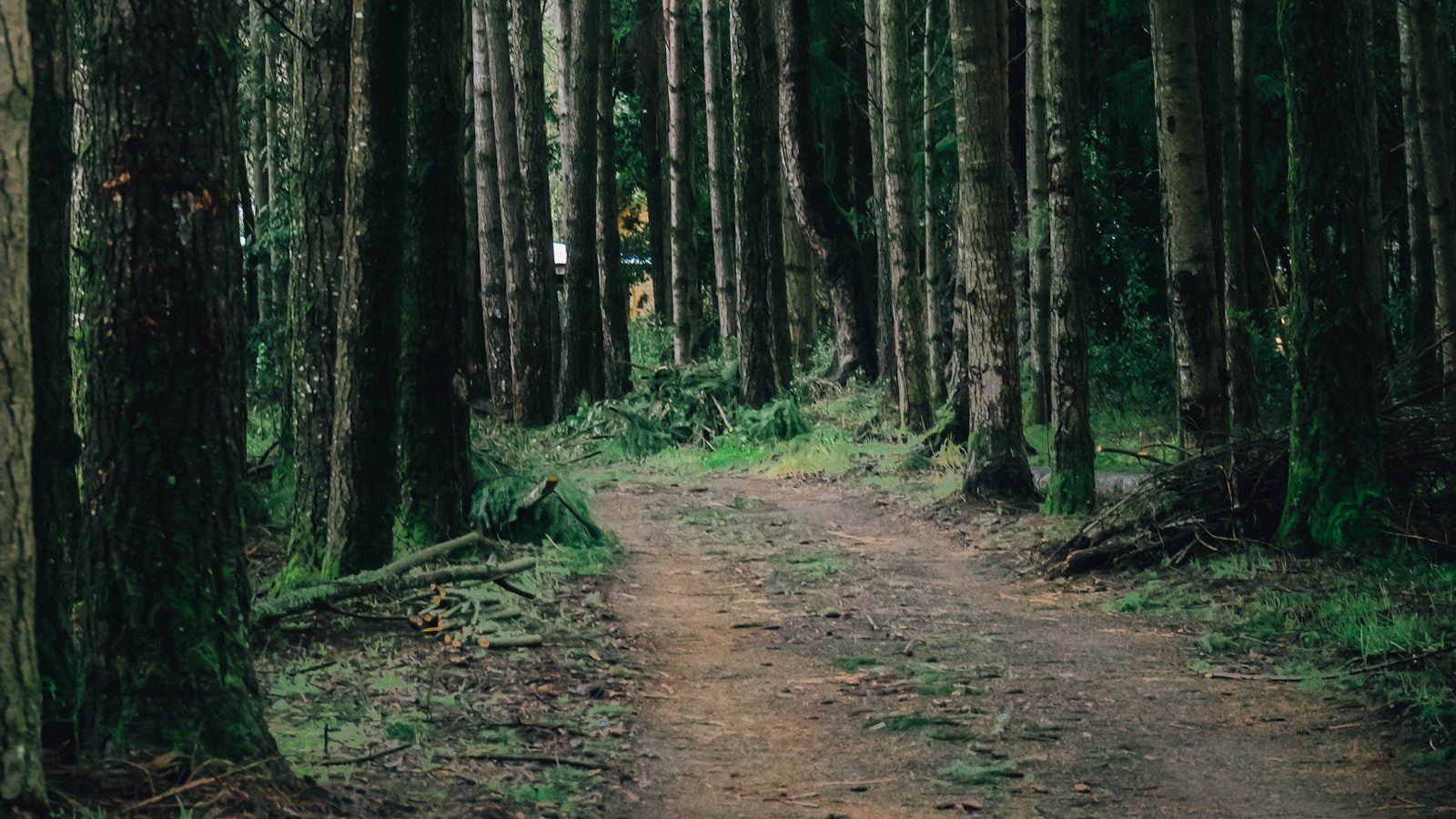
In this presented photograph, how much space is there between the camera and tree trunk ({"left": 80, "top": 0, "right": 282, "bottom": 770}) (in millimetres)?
5281

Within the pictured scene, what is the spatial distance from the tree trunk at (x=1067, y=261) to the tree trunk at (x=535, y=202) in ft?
38.3

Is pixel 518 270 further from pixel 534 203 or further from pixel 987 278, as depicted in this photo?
pixel 987 278

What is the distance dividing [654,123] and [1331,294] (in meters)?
28.5

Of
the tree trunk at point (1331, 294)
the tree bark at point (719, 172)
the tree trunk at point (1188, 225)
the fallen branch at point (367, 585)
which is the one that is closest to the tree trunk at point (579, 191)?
the tree bark at point (719, 172)

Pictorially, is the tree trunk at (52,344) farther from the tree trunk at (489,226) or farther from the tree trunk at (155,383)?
the tree trunk at (489,226)

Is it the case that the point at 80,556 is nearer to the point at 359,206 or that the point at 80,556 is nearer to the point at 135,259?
the point at 135,259

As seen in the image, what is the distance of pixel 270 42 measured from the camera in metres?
20.2

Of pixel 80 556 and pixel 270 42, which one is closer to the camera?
pixel 80 556

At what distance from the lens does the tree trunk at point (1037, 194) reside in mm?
16859

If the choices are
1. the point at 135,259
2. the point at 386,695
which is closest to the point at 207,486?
the point at 135,259

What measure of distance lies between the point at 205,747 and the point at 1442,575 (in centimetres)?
764

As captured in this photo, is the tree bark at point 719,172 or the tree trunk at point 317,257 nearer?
the tree trunk at point 317,257

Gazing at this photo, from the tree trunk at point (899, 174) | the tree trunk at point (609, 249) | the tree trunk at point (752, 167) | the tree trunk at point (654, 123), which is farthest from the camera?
the tree trunk at point (654, 123)

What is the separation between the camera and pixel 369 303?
9.70 metres
